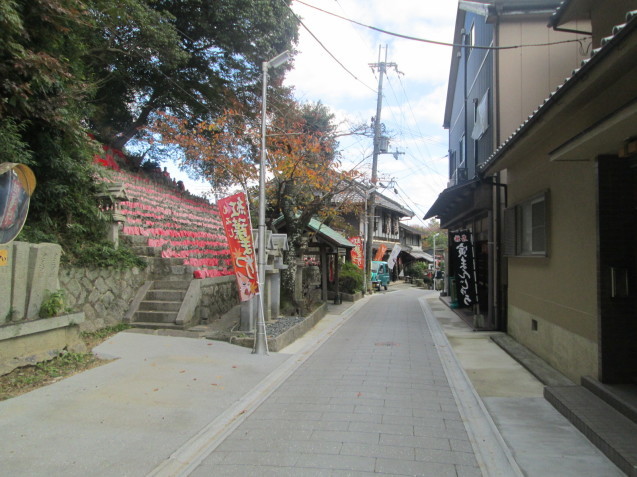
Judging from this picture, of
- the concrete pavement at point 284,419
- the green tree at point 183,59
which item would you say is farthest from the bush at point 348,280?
the concrete pavement at point 284,419

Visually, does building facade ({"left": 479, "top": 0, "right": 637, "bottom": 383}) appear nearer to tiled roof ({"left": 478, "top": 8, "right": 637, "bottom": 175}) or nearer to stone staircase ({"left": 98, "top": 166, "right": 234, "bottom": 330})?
tiled roof ({"left": 478, "top": 8, "right": 637, "bottom": 175})

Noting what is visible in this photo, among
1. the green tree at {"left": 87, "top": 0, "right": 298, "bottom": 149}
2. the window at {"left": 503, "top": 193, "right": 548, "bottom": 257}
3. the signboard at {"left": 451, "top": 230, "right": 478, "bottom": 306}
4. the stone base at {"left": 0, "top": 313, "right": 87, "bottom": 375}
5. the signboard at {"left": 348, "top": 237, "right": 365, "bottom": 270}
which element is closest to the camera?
the stone base at {"left": 0, "top": 313, "right": 87, "bottom": 375}

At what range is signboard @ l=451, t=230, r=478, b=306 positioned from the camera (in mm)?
12477

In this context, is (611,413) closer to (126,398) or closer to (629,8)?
(629,8)

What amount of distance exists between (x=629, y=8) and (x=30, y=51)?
8.90m

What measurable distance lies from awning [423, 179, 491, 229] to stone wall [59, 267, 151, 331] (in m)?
8.56

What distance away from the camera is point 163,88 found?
76.5ft

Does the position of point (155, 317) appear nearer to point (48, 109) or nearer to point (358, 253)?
point (48, 109)

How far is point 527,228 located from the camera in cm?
920

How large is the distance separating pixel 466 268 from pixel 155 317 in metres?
8.25

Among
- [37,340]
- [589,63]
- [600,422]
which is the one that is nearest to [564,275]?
[600,422]

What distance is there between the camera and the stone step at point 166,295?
10.4 m

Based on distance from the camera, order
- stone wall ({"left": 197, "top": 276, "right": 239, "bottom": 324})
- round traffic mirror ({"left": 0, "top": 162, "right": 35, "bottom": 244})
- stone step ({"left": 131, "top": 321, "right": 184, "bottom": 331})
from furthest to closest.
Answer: stone wall ({"left": 197, "top": 276, "right": 239, "bottom": 324})
stone step ({"left": 131, "top": 321, "right": 184, "bottom": 331})
round traffic mirror ({"left": 0, "top": 162, "right": 35, "bottom": 244})

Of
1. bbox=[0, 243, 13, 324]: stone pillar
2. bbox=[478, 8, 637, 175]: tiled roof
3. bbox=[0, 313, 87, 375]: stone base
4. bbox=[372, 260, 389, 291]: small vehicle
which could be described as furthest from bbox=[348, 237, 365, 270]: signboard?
bbox=[0, 243, 13, 324]: stone pillar
